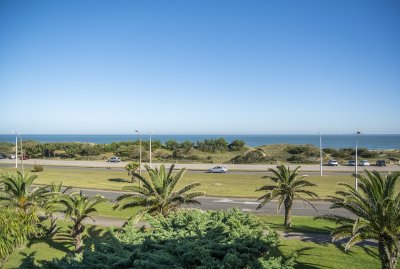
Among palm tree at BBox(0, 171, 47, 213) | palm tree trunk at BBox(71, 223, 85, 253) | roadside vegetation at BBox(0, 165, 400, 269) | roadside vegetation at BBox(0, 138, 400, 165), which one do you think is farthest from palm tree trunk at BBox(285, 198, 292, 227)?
roadside vegetation at BBox(0, 138, 400, 165)

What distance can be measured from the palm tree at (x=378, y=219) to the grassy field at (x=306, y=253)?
11.1ft

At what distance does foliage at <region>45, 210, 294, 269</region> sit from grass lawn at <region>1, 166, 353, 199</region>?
24570 mm

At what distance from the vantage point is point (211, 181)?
4862cm

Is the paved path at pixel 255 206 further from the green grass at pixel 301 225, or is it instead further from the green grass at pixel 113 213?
the green grass at pixel 113 213

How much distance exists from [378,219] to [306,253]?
6.20 metres

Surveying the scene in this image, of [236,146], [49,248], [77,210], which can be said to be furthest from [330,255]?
[236,146]

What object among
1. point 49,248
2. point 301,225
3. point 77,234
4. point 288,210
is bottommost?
point 49,248

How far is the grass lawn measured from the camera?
40.7m

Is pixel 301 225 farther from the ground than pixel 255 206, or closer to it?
farther from the ground

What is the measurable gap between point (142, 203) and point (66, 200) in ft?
18.0

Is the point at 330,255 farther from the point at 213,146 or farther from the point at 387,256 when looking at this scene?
the point at 213,146

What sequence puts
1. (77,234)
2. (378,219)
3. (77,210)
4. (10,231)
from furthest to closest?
1. (77,210)
2. (77,234)
3. (10,231)
4. (378,219)

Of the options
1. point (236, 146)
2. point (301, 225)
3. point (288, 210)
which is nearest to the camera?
point (288, 210)

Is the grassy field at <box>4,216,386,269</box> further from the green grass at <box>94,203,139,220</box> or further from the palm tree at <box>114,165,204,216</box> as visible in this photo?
the palm tree at <box>114,165,204,216</box>
